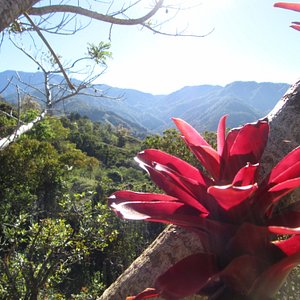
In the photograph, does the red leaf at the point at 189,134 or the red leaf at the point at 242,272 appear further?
the red leaf at the point at 189,134

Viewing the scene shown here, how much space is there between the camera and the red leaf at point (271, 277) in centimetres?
37

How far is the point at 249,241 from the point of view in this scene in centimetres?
40

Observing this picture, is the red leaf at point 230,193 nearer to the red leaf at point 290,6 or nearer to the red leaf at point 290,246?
the red leaf at point 290,246

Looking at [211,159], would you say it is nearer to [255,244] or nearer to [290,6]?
[255,244]

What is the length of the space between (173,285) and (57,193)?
13805 millimetres

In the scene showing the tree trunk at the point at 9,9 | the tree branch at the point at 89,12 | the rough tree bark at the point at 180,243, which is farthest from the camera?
the tree branch at the point at 89,12

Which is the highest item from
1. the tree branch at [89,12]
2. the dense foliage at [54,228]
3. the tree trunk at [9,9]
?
the tree branch at [89,12]

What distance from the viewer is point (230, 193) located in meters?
0.35

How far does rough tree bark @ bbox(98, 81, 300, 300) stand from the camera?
71 cm

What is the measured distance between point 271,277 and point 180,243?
1.12 feet

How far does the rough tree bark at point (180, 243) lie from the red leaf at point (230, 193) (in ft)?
1.14

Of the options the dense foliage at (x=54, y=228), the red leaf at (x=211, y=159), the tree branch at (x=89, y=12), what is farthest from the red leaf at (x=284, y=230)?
the dense foliage at (x=54, y=228)

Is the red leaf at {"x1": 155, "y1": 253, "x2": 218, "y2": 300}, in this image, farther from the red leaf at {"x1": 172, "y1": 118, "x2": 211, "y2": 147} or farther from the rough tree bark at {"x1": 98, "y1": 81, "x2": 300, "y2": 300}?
the rough tree bark at {"x1": 98, "y1": 81, "x2": 300, "y2": 300}

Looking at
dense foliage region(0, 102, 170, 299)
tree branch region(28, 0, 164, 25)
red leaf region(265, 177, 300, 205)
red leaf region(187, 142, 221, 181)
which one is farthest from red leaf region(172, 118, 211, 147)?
dense foliage region(0, 102, 170, 299)
